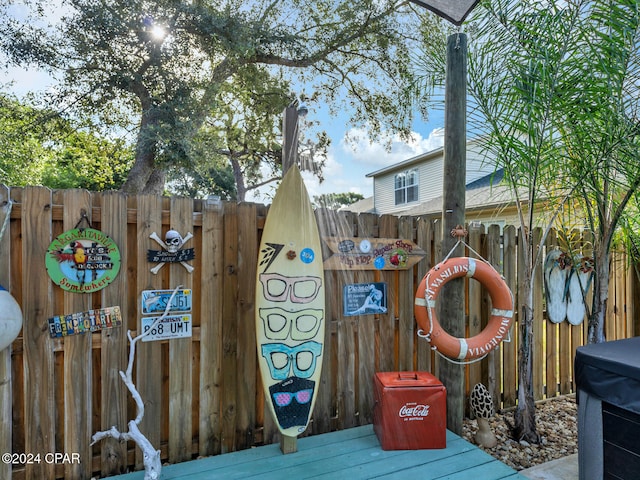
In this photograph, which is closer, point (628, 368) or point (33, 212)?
point (628, 368)

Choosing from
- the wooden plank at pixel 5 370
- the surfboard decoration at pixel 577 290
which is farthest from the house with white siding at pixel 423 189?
the wooden plank at pixel 5 370

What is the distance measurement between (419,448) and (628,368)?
108 cm

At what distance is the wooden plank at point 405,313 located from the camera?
2.59 meters

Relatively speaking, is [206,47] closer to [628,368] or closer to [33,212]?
[33,212]

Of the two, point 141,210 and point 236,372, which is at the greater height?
point 141,210

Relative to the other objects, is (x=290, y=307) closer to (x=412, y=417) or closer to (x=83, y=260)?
(x=412, y=417)

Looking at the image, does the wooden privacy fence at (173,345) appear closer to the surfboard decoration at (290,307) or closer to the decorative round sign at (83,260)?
the decorative round sign at (83,260)

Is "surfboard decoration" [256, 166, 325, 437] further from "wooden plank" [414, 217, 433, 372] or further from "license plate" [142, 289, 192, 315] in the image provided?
"wooden plank" [414, 217, 433, 372]

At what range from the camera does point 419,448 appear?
6.51ft

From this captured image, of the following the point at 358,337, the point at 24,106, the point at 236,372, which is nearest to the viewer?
the point at 236,372

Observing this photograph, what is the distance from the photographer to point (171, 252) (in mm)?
1978

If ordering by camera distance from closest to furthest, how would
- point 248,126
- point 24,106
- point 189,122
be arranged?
1. point 189,122
2. point 24,106
3. point 248,126

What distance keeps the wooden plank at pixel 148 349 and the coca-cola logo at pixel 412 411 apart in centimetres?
134

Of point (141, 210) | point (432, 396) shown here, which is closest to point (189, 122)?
point (141, 210)
